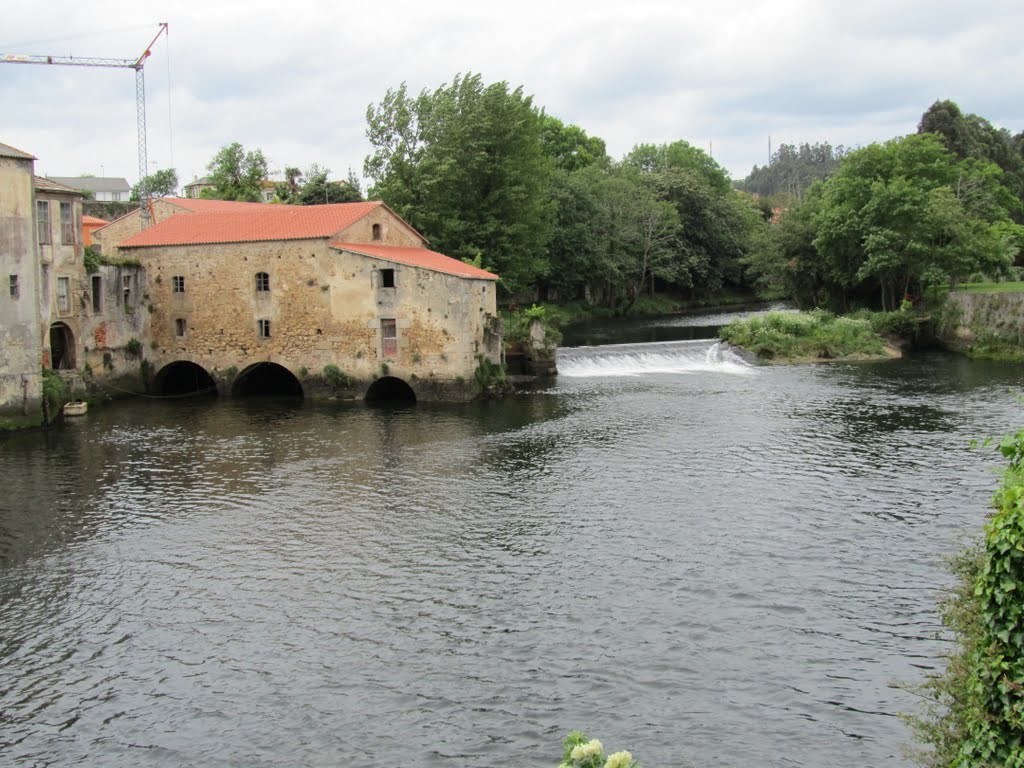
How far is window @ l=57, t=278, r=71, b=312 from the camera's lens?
39750mm

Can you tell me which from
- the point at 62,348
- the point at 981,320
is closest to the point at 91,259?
the point at 62,348

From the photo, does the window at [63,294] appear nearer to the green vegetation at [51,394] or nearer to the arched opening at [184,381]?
the green vegetation at [51,394]

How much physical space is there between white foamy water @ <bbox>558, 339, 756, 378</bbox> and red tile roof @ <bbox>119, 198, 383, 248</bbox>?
1301cm

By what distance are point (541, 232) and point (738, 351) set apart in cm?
1592

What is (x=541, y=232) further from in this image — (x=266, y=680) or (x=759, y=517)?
(x=266, y=680)

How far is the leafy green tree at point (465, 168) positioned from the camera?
54000 mm

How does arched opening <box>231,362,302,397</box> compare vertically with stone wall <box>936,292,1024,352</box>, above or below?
below

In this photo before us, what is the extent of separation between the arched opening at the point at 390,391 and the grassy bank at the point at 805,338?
18.6 meters

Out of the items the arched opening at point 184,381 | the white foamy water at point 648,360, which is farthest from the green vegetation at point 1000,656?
the arched opening at point 184,381

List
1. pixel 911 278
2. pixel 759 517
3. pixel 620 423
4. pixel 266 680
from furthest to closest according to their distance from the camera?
pixel 911 278 < pixel 620 423 < pixel 759 517 < pixel 266 680

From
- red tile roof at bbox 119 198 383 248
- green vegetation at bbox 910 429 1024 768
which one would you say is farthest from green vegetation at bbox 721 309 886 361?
green vegetation at bbox 910 429 1024 768

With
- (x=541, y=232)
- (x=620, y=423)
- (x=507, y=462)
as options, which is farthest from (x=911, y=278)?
(x=507, y=462)

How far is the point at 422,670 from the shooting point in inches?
617

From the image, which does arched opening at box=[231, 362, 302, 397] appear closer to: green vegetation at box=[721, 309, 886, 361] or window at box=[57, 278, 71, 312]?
window at box=[57, 278, 71, 312]
